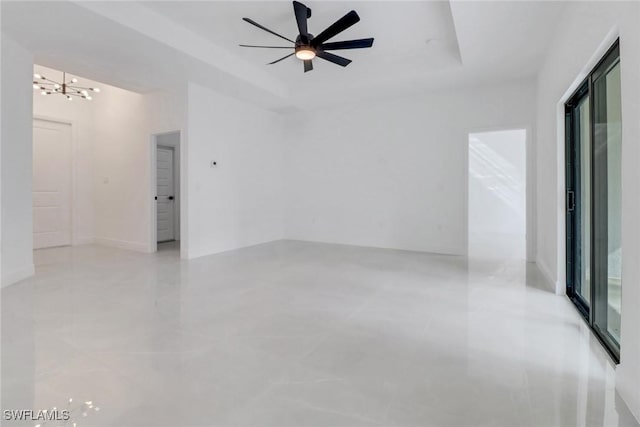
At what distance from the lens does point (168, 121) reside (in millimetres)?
5902

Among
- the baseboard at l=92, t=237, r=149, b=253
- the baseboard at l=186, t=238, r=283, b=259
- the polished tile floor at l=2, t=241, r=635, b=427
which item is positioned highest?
the baseboard at l=92, t=237, r=149, b=253

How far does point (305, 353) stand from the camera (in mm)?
2273

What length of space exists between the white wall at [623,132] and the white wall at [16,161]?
5696 millimetres

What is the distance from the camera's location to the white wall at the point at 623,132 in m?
1.71

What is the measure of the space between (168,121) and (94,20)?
8.19ft

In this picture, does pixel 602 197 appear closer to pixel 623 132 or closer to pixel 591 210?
pixel 591 210

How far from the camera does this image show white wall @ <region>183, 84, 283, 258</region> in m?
5.75

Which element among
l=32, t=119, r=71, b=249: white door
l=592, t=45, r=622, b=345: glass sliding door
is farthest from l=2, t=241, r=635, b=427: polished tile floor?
l=32, t=119, r=71, b=249: white door

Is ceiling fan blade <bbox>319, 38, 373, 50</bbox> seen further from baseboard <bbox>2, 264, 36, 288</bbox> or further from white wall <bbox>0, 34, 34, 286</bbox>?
baseboard <bbox>2, 264, 36, 288</bbox>

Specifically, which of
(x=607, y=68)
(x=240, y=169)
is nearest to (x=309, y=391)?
(x=607, y=68)

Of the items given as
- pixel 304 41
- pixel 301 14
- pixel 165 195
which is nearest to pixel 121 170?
pixel 165 195

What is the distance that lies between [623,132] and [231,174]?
581cm

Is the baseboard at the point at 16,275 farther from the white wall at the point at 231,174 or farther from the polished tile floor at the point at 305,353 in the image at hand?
the white wall at the point at 231,174

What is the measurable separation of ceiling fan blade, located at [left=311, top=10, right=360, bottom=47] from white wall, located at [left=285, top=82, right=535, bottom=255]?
10.7ft
